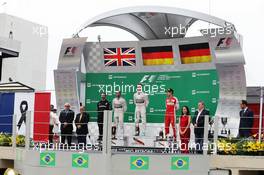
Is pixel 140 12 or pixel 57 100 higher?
pixel 140 12

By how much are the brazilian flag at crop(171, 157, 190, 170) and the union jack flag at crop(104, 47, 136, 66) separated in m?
7.78

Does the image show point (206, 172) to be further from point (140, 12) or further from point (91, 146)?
point (140, 12)

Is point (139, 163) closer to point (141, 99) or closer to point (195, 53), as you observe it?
point (141, 99)

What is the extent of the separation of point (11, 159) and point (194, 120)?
426 centimetres

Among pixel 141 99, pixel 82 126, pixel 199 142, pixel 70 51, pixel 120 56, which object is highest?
pixel 70 51

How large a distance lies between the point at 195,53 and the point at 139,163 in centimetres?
737

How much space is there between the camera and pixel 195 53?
17.0 m

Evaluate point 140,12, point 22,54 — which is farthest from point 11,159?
point 22,54

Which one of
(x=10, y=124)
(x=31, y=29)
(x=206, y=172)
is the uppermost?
(x=31, y=29)

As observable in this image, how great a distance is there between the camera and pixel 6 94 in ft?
45.1

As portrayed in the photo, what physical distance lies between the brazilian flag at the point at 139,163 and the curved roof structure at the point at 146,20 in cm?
699

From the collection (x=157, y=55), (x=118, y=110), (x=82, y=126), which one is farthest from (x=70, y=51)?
(x=82, y=126)

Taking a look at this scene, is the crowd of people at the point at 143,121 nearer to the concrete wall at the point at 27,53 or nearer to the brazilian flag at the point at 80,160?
the brazilian flag at the point at 80,160

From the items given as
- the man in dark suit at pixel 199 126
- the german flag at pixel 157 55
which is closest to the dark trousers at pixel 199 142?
the man in dark suit at pixel 199 126
